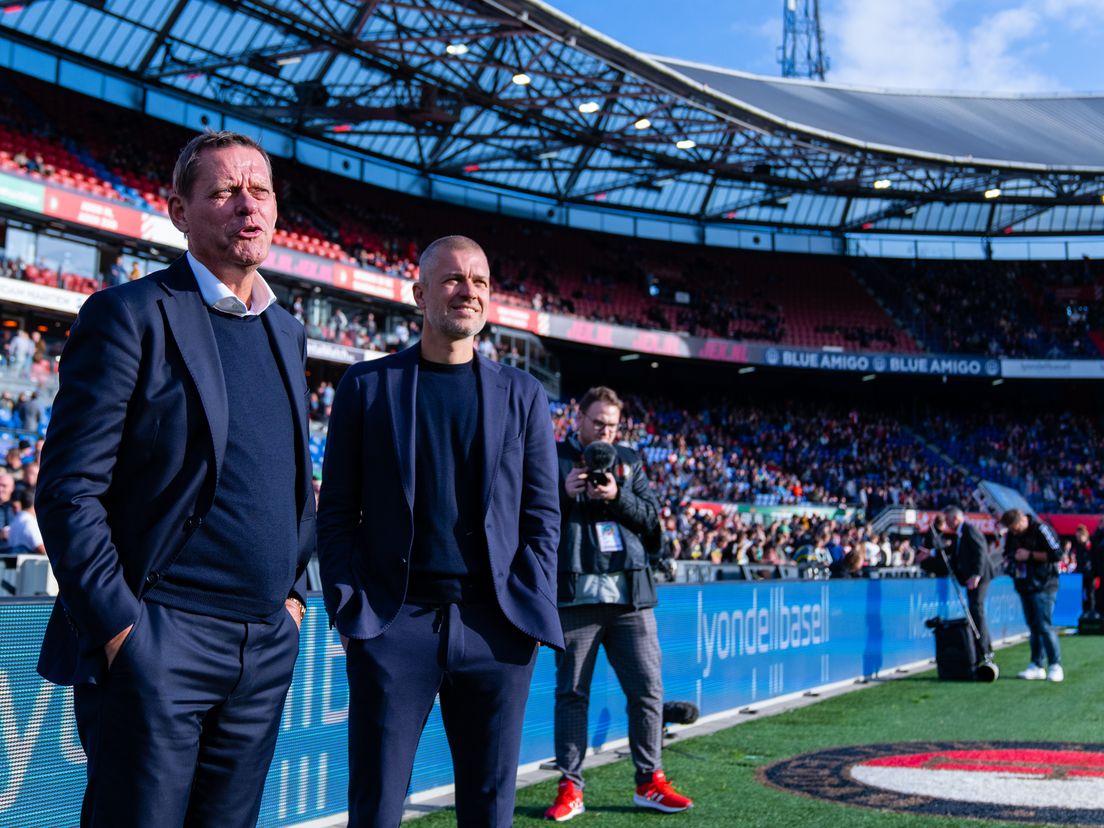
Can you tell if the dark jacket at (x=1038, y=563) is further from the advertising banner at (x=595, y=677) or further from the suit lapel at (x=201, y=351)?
the suit lapel at (x=201, y=351)

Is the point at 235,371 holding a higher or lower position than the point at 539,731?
higher

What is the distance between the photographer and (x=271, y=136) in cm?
3447

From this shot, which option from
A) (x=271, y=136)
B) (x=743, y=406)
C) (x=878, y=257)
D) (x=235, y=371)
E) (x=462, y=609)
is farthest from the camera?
(x=878, y=257)

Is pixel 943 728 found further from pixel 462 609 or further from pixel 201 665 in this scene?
pixel 201 665

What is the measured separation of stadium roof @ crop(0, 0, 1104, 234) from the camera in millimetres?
27188

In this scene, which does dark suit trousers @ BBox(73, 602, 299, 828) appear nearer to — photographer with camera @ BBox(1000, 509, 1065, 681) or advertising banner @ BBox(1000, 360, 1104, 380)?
photographer with camera @ BBox(1000, 509, 1065, 681)

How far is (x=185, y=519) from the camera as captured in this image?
2441 mm

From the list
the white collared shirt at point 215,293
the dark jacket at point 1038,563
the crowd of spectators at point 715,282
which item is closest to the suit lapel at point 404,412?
the white collared shirt at point 215,293

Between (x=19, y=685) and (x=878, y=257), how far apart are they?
46.4 m

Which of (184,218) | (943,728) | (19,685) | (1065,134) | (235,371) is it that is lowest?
(943,728)

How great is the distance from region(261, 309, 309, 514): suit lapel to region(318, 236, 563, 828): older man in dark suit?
0.40 meters

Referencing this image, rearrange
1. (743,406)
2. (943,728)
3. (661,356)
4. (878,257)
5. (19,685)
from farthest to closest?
(878,257)
(743,406)
(661,356)
(943,728)
(19,685)

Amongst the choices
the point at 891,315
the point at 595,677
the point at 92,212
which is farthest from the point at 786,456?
the point at 595,677

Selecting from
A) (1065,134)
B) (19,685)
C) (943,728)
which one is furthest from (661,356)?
(19,685)
